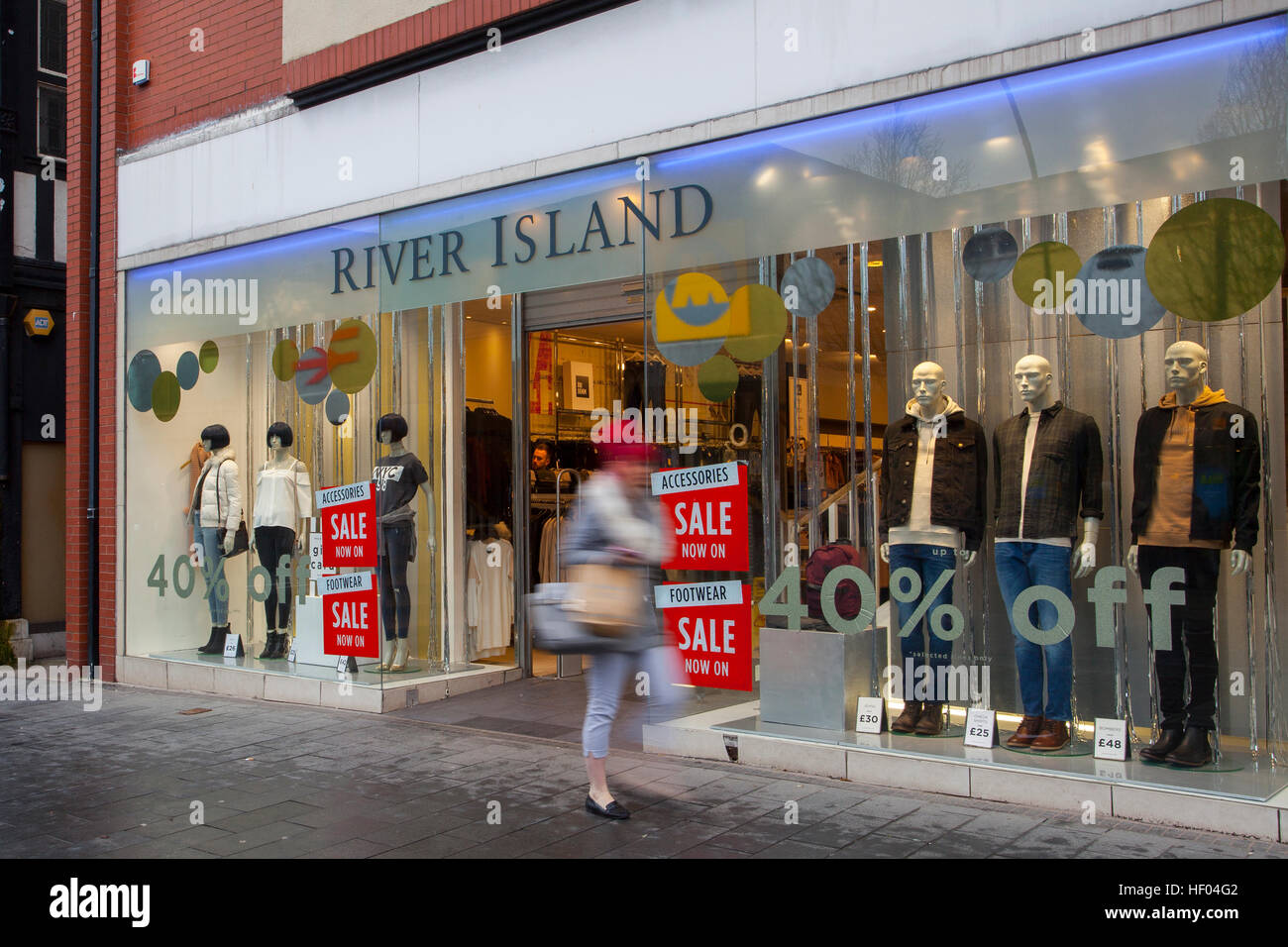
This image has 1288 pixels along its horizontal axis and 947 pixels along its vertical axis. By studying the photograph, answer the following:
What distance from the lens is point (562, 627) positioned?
5.21 m

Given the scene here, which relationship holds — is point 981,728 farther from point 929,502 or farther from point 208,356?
point 208,356

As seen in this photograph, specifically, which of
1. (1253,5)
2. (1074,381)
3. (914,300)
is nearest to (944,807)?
(1074,381)

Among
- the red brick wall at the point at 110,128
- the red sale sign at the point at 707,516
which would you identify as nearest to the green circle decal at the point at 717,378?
the red sale sign at the point at 707,516

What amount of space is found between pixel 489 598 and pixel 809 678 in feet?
12.7

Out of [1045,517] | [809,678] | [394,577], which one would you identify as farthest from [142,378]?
[1045,517]

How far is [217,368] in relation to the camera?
32.8 feet

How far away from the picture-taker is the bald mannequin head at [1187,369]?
18.0 feet

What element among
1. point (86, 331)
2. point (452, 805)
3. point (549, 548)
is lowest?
point (452, 805)

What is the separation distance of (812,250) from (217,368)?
5.89 m

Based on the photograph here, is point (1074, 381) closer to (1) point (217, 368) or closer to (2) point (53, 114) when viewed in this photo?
(1) point (217, 368)

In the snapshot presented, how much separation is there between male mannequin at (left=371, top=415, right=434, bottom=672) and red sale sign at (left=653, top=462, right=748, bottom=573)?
109 inches

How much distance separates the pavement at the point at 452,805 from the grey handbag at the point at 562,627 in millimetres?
828

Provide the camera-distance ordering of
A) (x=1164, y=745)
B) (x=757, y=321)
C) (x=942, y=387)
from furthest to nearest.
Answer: (x=757, y=321), (x=942, y=387), (x=1164, y=745)

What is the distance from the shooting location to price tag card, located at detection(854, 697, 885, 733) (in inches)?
245
